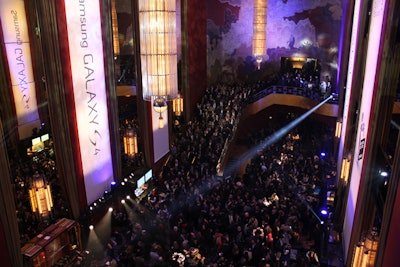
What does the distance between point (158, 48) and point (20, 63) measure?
298 inches

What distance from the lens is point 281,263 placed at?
8047 millimetres

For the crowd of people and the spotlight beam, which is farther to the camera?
the spotlight beam

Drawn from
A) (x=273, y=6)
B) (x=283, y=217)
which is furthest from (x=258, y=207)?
(x=273, y=6)

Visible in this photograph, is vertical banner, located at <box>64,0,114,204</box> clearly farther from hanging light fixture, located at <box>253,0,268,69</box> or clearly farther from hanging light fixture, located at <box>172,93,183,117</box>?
hanging light fixture, located at <box>253,0,268,69</box>

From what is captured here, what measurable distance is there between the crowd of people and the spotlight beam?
0.60 m

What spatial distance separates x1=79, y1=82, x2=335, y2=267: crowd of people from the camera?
8398 millimetres

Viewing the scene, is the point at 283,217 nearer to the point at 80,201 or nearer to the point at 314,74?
the point at 80,201

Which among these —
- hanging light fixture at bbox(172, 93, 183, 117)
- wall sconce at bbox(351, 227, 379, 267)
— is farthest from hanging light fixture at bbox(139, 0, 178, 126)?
hanging light fixture at bbox(172, 93, 183, 117)

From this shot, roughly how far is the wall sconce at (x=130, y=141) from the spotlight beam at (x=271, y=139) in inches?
172

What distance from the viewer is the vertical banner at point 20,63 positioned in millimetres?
11922

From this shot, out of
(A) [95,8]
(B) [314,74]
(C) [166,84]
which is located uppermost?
(A) [95,8]

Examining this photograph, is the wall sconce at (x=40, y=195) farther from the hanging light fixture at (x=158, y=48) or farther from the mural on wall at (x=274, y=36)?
the mural on wall at (x=274, y=36)

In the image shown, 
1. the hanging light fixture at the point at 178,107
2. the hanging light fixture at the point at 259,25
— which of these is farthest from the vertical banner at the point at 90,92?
the hanging light fixture at the point at 259,25

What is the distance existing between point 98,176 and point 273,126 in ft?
37.1
